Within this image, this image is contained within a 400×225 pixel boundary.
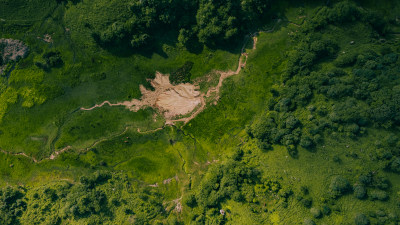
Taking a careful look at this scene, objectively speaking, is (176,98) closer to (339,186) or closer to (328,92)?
(328,92)

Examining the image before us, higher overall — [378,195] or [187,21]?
[187,21]

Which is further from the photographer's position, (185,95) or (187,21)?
(185,95)

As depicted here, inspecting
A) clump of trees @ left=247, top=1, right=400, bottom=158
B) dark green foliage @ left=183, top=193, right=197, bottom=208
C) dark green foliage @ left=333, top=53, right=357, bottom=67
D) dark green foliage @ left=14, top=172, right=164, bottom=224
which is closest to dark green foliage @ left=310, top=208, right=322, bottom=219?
clump of trees @ left=247, top=1, right=400, bottom=158

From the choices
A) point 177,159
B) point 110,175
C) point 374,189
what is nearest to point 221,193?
point 177,159

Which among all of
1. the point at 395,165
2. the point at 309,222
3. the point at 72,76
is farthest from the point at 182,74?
the point at 395,165

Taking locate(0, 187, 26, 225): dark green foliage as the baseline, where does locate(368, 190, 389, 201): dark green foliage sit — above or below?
above

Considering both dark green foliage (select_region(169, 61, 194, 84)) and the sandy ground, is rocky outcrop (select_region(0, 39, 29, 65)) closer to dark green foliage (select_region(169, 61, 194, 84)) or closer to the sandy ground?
the sandy ground

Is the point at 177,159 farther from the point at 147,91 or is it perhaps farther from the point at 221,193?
the point at 147,91
